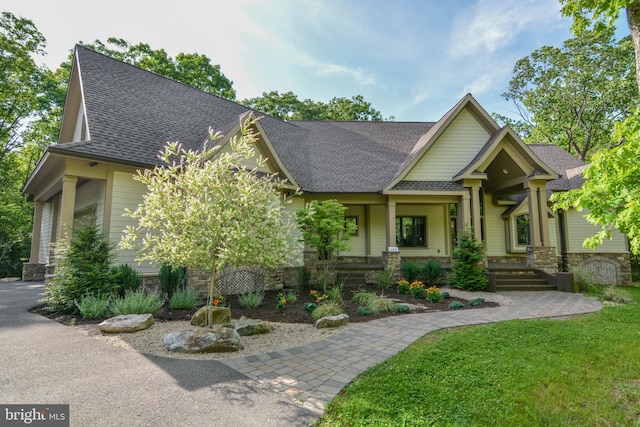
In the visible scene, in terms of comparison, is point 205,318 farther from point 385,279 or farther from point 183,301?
point 385,279

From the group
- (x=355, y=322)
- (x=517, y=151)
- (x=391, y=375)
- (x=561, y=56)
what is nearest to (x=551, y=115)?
(x=561, y=56)

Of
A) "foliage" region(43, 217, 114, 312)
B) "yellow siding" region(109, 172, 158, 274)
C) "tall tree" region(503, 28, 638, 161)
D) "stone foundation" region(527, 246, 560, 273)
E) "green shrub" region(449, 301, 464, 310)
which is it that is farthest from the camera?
"tall tree" region(503, 28, 638, 161)

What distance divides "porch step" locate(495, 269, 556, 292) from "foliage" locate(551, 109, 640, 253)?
6.93m

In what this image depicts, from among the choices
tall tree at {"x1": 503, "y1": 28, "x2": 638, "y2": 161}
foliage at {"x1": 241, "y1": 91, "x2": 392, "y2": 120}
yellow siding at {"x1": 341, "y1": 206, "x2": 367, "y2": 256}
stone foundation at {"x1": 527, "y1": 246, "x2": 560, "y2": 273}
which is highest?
foliage at {"x1": 241, "y1": 91, "x2": 392, "y2": 120}

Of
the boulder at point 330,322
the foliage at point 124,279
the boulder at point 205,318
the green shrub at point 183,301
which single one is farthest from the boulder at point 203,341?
the foliage at point 124,279

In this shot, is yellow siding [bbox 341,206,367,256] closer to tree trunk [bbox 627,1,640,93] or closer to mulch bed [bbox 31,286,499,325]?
mulch bed [bbox 31,286,499,325]

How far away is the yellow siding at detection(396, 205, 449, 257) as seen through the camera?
1416cm

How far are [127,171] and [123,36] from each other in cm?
2190

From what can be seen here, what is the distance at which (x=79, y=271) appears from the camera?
6.95 meters

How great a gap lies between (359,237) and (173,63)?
22349 mm

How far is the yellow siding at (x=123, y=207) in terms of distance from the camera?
8250 mm

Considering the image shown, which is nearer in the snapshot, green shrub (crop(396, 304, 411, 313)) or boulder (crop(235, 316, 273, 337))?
boulder (crop(235, 316, 273, 337))

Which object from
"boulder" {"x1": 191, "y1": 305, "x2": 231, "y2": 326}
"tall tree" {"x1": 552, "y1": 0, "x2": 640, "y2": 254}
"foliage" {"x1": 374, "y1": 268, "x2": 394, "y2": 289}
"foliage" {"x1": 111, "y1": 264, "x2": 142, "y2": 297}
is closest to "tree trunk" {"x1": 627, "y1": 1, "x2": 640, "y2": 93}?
"tall tree" {"x1": 552, "y1": 0, "x2": 640, "y2": 254}

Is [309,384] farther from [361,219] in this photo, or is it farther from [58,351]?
[361,219]
